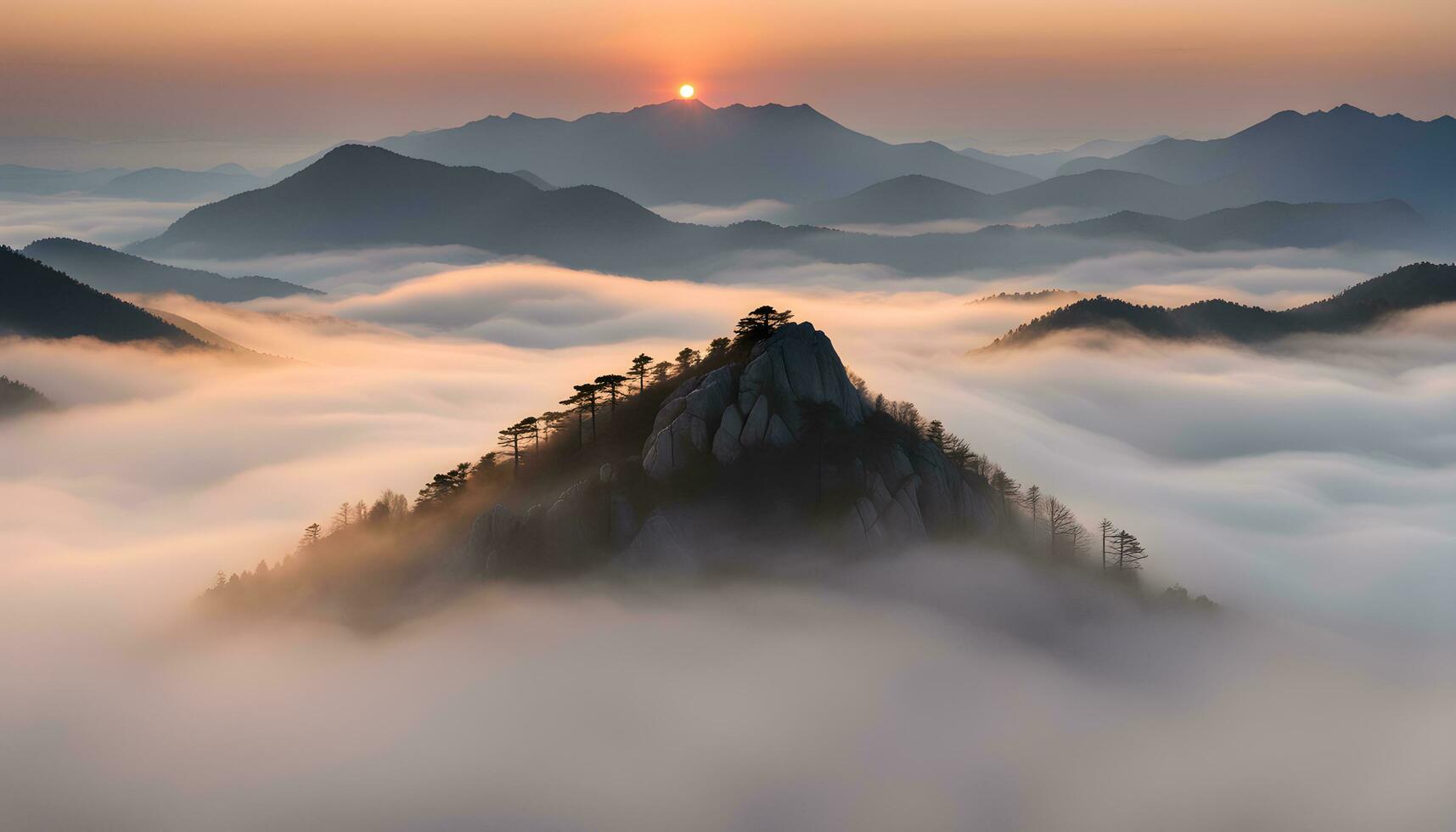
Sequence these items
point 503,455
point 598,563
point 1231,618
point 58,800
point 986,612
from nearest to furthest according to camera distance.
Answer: point 598,563 → point 986,612 → point 503,455 → point 58,800 → point 1231,618

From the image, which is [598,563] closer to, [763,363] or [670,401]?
[670,401]

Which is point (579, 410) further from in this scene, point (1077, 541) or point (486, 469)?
point (1077, 541)

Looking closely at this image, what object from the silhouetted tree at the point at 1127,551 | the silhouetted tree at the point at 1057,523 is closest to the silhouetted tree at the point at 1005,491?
the silhouetted tree at the point at 1057,523

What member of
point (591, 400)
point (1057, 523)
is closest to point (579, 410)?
point (591, 400)

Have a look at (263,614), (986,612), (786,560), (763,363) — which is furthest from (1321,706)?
(263,614)

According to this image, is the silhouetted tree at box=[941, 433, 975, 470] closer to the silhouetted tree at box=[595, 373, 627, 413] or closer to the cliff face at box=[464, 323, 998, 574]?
the cliff face at box=[464, 323, 998, 574]

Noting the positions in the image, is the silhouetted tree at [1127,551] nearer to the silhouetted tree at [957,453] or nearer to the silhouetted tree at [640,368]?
the silhouetted tree at [957,453]
